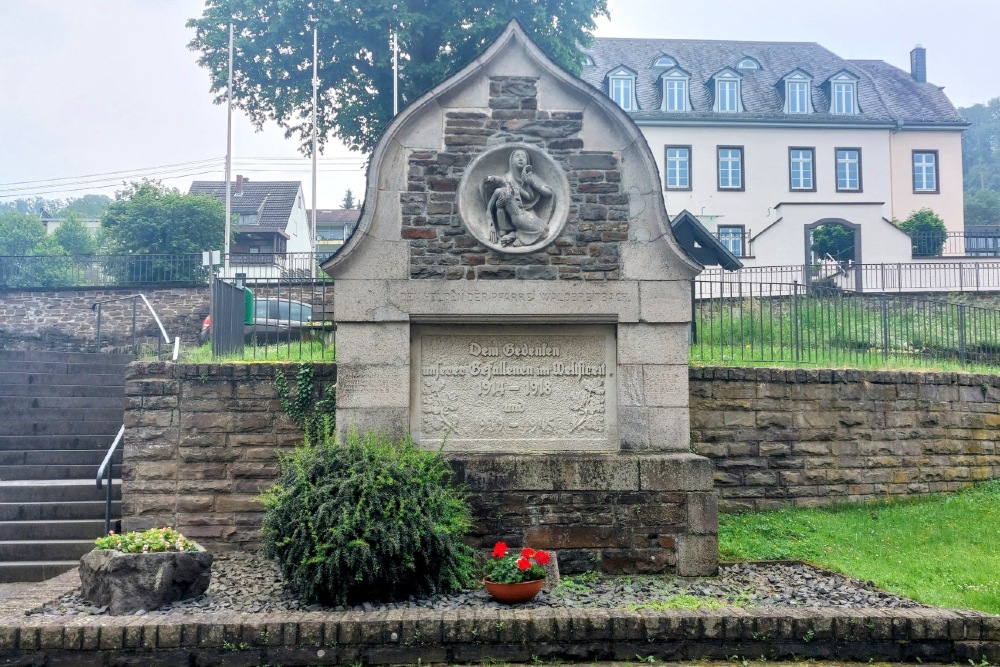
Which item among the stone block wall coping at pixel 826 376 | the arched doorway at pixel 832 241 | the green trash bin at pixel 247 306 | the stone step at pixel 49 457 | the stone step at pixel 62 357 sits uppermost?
the arched doorway at pixel 832 241

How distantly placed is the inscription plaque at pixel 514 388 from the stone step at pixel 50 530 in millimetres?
3581

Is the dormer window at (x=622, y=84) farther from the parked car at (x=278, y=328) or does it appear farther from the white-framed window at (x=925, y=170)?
the parked car at (x=278, y=328)

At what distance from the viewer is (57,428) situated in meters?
11.2

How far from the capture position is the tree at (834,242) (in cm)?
2666

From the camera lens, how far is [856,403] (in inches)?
433

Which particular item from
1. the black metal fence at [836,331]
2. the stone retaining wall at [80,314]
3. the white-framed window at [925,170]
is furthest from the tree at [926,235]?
the stone retaining wall at [80,314]

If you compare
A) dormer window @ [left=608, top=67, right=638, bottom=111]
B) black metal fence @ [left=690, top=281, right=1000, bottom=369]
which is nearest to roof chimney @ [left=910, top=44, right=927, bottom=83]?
dormer window @ [left=608, top=67, right=638, bottom=111]

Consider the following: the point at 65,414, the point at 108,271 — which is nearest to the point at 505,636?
the point at 65,414

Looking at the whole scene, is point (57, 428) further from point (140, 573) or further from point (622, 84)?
point (622, 84)

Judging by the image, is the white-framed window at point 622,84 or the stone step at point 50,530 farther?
the white-framed window at point 622,84

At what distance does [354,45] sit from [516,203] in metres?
13.0

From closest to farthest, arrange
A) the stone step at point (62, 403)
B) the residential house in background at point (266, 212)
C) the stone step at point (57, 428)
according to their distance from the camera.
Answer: the stone step at point (57, 428) < the stone step at point (62, 403) < the residential house in background at point (266, 212)

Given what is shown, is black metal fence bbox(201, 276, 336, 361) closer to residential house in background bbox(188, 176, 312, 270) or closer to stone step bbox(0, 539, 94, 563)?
stone step bbox(0, 539, 94, 563)

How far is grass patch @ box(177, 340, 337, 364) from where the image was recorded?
9.70 metres
